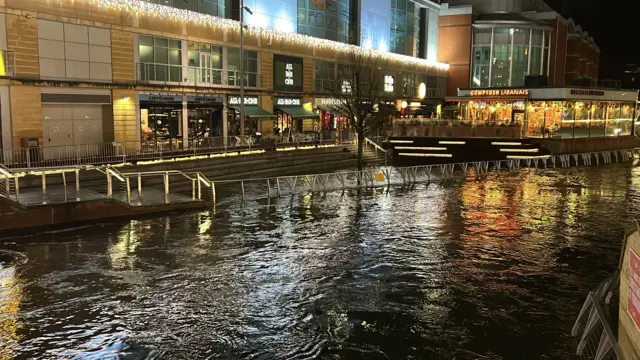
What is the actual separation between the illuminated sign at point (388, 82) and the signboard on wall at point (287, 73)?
511 inches

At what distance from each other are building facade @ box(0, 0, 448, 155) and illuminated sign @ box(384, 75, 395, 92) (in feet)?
24.2

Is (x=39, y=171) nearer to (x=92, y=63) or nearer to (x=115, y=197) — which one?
(x=115, y=197)

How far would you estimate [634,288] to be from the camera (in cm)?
532

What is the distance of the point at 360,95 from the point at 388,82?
80.6 feet

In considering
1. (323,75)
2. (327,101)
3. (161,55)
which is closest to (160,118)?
(161,55)

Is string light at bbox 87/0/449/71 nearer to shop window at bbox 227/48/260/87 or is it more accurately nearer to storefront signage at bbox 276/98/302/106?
shop window at bbox 227/48/260/87

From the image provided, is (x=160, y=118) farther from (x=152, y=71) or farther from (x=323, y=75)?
(x=323, y=75)

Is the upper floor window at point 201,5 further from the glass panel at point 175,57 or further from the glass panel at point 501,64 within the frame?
the glass panel at point 501,64

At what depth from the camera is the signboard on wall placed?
4269cm

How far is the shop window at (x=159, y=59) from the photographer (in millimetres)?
32812

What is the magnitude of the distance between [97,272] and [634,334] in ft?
32.9

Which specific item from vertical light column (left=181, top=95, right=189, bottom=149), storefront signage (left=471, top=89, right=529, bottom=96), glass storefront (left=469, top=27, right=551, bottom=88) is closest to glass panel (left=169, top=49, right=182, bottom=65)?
vertical light column (left=181, top=95, right=189, bottom=149)

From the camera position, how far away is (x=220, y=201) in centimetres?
2114

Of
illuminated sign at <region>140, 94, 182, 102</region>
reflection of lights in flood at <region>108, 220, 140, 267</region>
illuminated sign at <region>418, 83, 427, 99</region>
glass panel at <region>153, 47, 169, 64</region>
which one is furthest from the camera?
illuminated sign at <region>418, 83, 427, 99</region>
